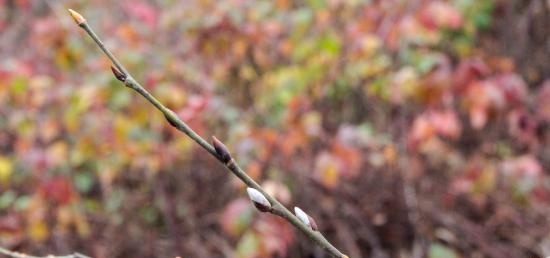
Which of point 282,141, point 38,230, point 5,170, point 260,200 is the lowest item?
point 260,200

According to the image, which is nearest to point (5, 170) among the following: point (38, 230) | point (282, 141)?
point (38, 230)

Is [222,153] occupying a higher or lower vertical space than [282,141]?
lower

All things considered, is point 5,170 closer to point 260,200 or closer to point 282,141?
point 282,141

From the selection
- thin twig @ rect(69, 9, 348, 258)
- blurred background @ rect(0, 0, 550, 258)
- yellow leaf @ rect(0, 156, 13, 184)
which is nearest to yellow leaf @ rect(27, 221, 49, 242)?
blurred background @ rect(0, 0, 550, 258)

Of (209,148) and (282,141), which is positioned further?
(282,141)

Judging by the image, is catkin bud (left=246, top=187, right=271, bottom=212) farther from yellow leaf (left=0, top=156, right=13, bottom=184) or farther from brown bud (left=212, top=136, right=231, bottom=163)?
yellow leaf (left=0, top=156, right=13, bottom=184)

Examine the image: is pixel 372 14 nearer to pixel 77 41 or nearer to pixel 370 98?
pixel 370 98

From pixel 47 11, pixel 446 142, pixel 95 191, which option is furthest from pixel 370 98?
pixel 47 11

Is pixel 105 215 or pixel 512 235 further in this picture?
pixel 105 215
